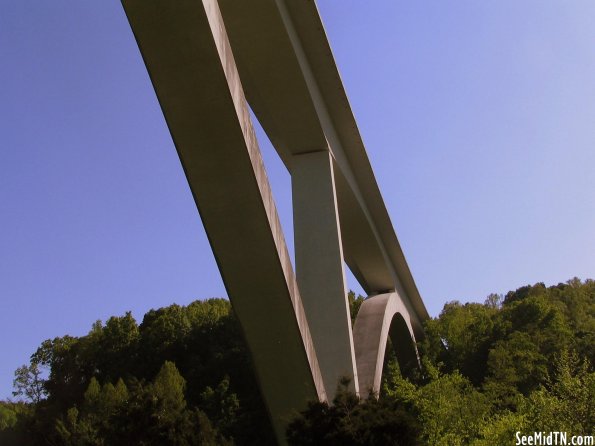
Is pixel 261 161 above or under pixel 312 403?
above

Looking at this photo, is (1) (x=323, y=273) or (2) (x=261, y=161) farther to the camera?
(1) (x=323, y=273)

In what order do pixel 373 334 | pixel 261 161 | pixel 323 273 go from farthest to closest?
pixel 373 334 → pixel 323 273 → pixel 261 161

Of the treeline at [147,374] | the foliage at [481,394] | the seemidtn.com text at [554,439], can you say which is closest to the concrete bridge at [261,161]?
the foliage at [481,394]

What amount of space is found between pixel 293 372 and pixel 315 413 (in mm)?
672

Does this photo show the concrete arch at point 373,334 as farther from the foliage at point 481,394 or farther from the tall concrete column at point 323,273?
the tall concrete column at point 323,273

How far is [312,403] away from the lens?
9.34 meters

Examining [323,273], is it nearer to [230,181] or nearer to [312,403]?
[312,403]

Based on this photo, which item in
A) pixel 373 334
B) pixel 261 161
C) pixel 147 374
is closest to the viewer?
pixel 261 161

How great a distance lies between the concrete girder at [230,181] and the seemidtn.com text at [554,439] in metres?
3.11

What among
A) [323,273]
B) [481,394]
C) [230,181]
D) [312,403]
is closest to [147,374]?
[481,394]

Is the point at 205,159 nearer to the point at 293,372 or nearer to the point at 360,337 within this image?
the point at 293,372

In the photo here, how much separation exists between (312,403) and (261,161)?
11.9 ft

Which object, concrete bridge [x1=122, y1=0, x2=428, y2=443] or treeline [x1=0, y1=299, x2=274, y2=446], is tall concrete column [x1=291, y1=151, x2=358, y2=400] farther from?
treeline [x1=0, y1=299, x2=274, y2=446]

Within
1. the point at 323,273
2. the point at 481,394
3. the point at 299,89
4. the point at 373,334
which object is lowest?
the point at 481,394
